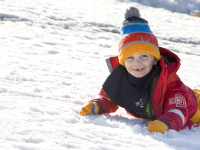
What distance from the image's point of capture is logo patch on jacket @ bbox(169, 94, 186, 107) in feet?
7.24

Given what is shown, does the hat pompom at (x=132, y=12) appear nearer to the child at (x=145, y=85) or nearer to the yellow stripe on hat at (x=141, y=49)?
the child at (x=145, y=85)

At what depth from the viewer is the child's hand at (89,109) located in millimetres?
2316

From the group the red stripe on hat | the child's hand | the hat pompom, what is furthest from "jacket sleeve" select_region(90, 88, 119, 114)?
the hat pompom

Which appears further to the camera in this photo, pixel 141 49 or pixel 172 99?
pixel 141 49

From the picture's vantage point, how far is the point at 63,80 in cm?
329

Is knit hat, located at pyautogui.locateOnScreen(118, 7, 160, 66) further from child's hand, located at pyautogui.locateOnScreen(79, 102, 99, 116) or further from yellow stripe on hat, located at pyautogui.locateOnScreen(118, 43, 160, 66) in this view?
child's hand, located at pyautogui.locateOnScreen(79, 102, 99, 116)

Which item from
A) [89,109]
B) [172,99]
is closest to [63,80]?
[89,109]

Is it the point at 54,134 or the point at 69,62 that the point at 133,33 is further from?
the point at 69,62

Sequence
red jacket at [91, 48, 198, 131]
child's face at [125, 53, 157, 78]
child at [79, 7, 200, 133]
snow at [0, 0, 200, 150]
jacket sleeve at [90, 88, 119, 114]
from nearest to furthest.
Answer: snow at [0, 0, 200, 150] < red jacket at [91, 48, 198, 131] < child at [79, 7, 200, 133] < child's face at [125, 53, 157, 78] < jacket sleeve at [90, 88, 119, 114]

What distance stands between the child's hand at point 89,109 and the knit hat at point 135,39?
16.6 inches

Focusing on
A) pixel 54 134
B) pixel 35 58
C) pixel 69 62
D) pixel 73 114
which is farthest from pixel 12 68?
pixel 54 134

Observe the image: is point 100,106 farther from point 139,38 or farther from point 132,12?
point 132,12

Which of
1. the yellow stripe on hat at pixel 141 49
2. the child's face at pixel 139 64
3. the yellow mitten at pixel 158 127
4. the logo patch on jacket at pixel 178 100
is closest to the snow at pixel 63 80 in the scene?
the yellow mitten at pixel 158 127

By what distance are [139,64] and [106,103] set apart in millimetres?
429
